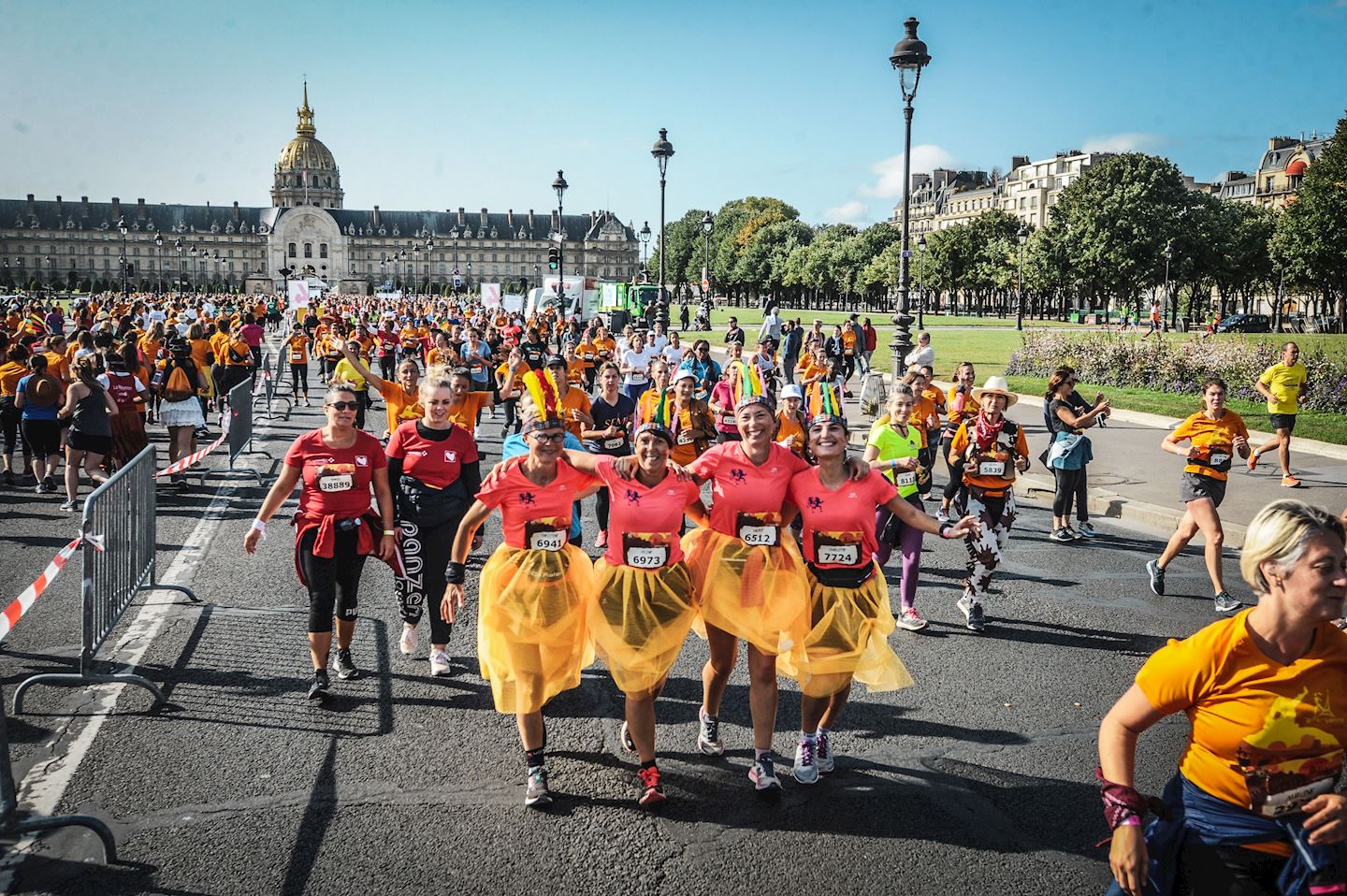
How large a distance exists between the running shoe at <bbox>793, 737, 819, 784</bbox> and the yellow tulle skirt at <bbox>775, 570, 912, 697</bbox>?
0.31m

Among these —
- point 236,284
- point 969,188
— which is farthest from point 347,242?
point 969,188

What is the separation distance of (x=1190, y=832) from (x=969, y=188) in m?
160

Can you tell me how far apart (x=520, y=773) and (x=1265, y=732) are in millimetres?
3502

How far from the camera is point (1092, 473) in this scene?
45.8 feet

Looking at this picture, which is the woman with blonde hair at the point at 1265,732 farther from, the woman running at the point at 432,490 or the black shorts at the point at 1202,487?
the black shorts at the point at 1202,487

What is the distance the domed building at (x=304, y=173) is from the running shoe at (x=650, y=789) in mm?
197028

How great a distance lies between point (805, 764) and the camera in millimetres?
5094

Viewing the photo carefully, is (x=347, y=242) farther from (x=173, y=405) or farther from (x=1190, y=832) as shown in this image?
(x=1190, y=832)

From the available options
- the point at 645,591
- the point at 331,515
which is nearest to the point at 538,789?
the point at 645,591

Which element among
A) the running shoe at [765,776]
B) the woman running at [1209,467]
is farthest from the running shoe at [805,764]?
the woman running at [1209,467]

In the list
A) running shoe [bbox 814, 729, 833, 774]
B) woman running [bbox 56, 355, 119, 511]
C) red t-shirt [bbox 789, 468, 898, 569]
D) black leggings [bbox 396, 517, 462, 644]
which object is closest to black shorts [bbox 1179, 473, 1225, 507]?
red t-shirt [bbox 789, 468, 898, 569]

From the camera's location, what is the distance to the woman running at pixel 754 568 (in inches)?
194

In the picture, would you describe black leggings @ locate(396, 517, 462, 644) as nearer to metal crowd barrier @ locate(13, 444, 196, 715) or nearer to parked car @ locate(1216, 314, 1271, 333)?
→ metal crowd barrier @ locate(13, 444, 196, 715)

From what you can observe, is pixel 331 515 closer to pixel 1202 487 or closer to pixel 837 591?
pixel 837 591
